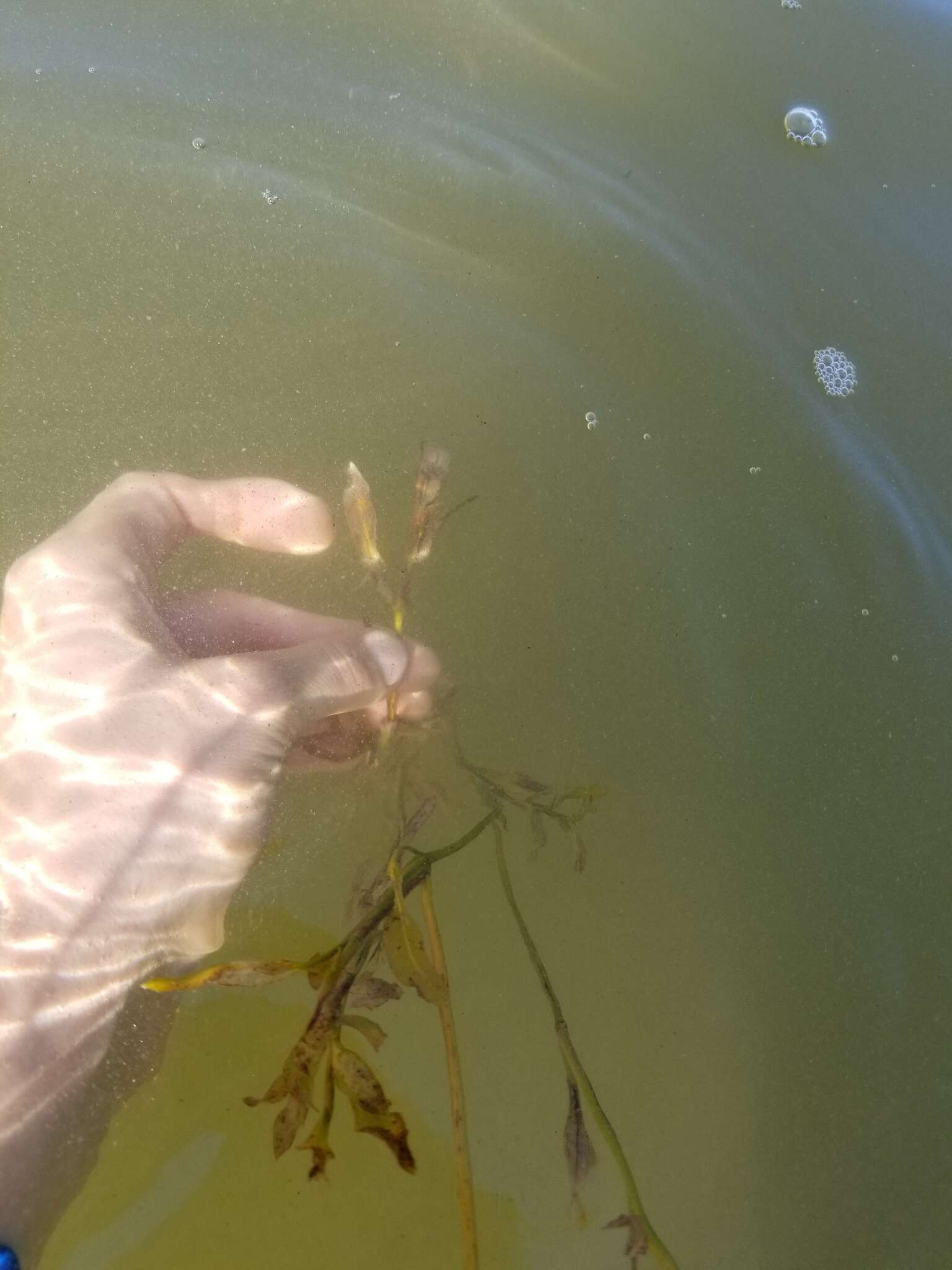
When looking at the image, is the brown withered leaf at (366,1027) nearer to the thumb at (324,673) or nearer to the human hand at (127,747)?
the human hand at (127,747)

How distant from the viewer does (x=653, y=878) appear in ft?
8.84

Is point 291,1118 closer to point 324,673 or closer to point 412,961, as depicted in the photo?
point 412,961

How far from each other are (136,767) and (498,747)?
1.04 meters

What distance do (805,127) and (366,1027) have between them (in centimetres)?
324

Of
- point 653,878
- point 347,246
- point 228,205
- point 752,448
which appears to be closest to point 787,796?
point 653,878

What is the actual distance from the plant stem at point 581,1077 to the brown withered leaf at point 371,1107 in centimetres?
50

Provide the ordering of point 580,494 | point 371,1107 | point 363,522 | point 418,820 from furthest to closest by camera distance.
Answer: point 580,494
point 363,522
point 418,820
point 371,1107

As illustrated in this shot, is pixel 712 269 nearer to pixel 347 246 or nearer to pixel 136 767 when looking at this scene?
pixel 347 246

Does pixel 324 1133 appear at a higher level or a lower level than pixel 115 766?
lower

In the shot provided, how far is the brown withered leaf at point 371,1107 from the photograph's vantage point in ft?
5.58

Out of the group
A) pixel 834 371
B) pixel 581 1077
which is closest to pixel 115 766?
pixel 581 1077

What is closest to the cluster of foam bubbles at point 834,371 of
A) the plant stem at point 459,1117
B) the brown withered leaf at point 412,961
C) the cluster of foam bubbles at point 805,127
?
the cluster of foam bubbles at point 805,127

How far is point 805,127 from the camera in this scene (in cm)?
328

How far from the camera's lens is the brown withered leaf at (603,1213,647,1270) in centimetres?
197
